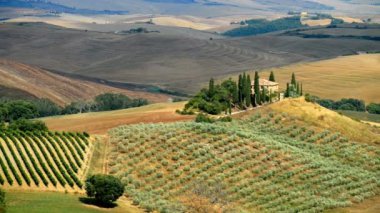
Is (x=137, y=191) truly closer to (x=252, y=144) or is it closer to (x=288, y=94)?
(x=252, y=144)

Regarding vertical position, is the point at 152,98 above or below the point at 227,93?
below

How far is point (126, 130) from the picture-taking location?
288ft

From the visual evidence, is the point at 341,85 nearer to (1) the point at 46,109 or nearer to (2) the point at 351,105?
(2) the point at 351,105

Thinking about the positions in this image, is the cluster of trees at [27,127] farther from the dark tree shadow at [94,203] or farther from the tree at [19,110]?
the tree at [19,110]

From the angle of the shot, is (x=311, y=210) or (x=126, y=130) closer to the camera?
(x=311, y=210)

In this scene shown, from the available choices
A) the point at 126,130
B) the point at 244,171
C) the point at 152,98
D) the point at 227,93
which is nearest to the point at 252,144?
the point at 244,171

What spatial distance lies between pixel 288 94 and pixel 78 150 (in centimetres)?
4005

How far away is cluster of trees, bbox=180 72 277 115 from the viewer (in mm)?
102125

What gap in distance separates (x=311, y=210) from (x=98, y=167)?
2062cm

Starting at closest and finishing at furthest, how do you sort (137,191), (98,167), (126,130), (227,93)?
1. (137,191)
2. (98,167)
3. (126,130)
4. (227,93)

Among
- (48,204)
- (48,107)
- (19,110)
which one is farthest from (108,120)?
(48,204)

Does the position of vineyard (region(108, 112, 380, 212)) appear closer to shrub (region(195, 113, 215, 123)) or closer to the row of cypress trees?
shrub (region(195, 113, 215, 123))

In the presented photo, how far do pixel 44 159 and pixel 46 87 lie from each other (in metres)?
103

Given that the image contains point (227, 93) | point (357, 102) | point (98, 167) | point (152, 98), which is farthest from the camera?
point (152, 98)
